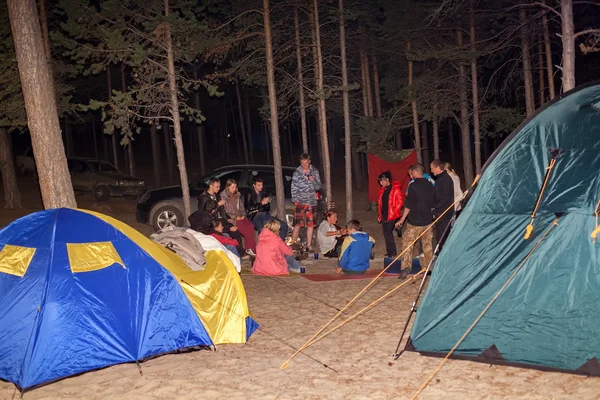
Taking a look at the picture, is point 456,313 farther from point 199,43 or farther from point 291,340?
point 199,43

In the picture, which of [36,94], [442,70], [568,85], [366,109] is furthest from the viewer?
[366,109]

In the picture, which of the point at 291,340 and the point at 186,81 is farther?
the point at 186,81

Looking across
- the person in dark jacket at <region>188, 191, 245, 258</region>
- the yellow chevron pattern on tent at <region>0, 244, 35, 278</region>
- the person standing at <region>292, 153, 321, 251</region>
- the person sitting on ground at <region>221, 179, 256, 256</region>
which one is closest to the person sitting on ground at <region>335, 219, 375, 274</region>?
the person standing at <region>292, 153, 321, 251</region>

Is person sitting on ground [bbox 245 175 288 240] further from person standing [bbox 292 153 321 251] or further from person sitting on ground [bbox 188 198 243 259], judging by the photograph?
person sitting on ground [bbox 188 198 243 259]

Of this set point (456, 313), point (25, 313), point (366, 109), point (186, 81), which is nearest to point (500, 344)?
point (456, 313)

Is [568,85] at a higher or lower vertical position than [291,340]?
higher

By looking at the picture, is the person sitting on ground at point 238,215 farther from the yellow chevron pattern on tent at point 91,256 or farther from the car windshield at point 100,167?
the car windshield at point 100,167

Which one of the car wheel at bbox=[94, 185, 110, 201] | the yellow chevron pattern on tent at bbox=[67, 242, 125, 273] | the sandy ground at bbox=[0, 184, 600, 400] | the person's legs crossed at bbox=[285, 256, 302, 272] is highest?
the car wheel at bbox=[94, 185, 110, 201]

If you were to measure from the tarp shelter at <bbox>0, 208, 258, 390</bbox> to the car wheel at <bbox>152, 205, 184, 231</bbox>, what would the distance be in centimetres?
789

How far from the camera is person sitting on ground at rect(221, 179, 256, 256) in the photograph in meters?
12.3

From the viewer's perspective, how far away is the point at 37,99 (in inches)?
381

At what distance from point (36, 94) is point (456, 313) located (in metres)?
6.93

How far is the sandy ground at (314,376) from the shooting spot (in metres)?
5.87

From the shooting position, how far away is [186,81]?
48.0 ft
